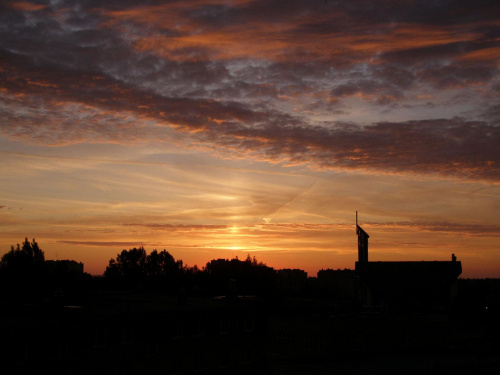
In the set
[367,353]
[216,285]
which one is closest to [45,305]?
[367,353]

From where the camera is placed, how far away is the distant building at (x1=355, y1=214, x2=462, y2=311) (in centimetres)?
7306

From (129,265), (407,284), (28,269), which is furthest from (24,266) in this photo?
(407,284)

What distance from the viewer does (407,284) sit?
74625 millimetres

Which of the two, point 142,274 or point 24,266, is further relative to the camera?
point 142,274

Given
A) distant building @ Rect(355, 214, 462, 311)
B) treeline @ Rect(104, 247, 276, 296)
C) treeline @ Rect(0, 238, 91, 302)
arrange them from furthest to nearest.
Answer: treeline @ Rect(104, 247, 276, 296)
treeline @ Rect(0, 238, 91, 302)
distant building @ Rect(355, 214, 462, 311)

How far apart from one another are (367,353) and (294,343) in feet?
28.9

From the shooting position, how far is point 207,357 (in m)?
52.4

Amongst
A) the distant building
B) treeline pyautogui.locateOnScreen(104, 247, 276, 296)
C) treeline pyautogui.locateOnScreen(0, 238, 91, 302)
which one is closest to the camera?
the distant building

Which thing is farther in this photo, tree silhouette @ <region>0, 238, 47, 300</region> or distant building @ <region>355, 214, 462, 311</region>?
tree silhouette @ <region>0, 238, 47, 300</region>

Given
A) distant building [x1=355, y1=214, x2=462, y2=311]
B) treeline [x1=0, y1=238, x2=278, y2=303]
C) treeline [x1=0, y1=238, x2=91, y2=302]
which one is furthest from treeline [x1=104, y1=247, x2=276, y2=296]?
distant building [x1=355, y1=214, x2=462, y2=311]

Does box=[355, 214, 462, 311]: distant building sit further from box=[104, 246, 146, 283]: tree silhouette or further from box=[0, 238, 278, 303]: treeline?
box=[104, 246, 146, 283]: tree silhouette

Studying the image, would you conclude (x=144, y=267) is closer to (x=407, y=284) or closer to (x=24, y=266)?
(x=24, y=266)

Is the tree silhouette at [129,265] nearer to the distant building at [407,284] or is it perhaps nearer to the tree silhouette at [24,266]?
the tree silhouette at [24,266]

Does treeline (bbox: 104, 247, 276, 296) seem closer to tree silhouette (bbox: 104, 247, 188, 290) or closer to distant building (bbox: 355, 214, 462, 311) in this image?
tree silhouette (bbox: 104, 247, 188, 290)
